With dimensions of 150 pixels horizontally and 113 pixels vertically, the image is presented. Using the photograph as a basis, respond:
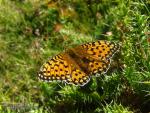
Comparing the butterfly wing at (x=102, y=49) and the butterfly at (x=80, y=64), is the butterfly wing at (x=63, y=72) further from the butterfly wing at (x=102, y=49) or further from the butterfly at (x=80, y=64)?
the butterfly wing at (x=102, y=49)

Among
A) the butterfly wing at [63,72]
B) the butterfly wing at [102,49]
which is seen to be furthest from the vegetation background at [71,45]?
the butterfly wing at [63,72]

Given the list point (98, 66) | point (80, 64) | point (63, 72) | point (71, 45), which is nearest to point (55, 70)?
point (63, 72)

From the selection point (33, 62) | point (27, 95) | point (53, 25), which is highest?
point (53, 25)

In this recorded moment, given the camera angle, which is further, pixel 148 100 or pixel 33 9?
pixel 33 9

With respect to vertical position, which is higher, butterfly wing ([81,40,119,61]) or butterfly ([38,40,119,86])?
butterfly wing ([81,40,119,61])

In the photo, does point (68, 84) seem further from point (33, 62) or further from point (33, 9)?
point (33, 9)

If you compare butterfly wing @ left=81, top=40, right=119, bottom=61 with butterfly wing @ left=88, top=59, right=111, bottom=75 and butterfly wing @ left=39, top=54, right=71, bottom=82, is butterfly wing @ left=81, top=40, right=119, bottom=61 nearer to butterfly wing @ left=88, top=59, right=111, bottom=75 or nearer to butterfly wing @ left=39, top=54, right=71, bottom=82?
butterfly wing @ left=88, top=59, right=111, bottom=75

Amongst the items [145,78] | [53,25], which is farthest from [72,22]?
[145,78]

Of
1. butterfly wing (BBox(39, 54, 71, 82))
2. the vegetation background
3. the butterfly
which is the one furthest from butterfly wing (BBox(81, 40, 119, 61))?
butterfly wing (BBox(39, 54, 71, 82))
